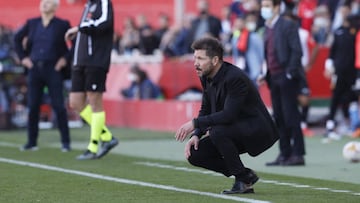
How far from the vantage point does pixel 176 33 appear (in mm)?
23562

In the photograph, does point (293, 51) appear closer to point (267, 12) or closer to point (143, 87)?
point (267, 12)

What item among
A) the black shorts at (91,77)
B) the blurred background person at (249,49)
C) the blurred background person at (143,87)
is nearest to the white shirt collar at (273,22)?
the black shorts at (91,77)

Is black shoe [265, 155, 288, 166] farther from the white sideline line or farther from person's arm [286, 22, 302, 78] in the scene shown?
the white sideline line

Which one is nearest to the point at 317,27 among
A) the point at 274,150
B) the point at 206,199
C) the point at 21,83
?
the point at 21,83

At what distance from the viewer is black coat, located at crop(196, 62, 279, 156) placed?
8.86 meters

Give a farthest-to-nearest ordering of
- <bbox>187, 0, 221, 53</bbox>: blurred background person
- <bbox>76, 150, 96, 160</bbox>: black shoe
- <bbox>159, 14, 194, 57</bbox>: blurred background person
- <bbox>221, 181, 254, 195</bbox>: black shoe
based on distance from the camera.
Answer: <bbox>159, 14, 194, 57</bbox>: blurred background person, <bbox>187, 0, 221, 53</bbox>: blurred background person, <bbox>76, 150, 96, 160</bbox>: black shoe, <bbox>221, 181, 254, 195</bbox>: black shoe

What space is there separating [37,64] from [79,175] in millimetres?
3893

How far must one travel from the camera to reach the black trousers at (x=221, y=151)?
8.90m

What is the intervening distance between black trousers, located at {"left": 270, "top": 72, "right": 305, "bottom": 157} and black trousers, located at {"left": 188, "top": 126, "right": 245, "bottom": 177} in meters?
3.39

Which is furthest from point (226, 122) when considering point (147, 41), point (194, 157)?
point (147, 41)

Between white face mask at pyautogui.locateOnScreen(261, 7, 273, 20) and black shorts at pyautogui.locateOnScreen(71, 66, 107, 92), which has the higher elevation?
white face mask at pyautogui.locateOnScreen(261, 7, 273, 20)

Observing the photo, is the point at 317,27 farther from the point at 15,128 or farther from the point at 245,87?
the point at 245,87

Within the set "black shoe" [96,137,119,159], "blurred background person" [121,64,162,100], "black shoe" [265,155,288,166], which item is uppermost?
"black shoe" [96,137,119,159]

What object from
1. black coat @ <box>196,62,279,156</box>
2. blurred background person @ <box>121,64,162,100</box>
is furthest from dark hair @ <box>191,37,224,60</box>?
blurred background person @ <box>121,64,162,100</box>
